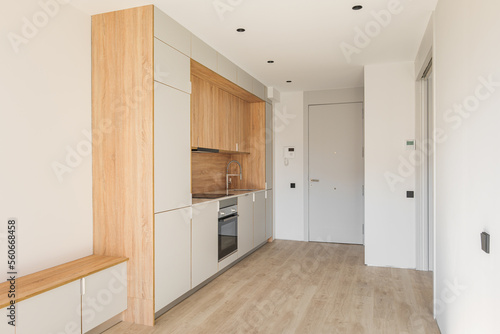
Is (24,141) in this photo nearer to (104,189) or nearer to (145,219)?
(104,189)

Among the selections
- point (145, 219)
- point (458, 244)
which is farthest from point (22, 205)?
point (458, 244)

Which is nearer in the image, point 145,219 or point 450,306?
point 450,306

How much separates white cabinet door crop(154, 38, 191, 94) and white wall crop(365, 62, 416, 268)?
2.41 metres

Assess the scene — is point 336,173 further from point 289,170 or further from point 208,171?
point 208,171

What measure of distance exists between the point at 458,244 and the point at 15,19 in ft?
10.6

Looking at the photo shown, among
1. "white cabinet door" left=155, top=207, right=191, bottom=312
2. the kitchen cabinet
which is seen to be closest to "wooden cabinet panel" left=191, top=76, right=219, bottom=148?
the kitchen cabinet

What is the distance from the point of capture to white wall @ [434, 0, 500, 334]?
4.93ft

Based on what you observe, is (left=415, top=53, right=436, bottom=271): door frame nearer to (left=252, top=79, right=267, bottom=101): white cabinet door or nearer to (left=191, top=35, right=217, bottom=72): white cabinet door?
(left=252, top=79, right=267, bottom=101): white cabinet door

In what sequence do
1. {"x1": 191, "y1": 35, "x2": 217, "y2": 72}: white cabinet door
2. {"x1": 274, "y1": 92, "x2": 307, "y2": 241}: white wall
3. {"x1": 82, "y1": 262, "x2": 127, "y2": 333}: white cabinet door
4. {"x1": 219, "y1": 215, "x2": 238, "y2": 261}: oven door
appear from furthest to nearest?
{"x1": 274, "y1": 92, "x2": 307, "y2": 241}: white wall → {"x1": 219, "y1": 215, "x2": 238, "y2": 261}: oven door → {"x1": 191, "y1": 35, "x2": 217, "y2": 72}: white cabinet door → {"x1": 82, "y1": 262, "x2": 127, "y2": 333}: white cabinet door

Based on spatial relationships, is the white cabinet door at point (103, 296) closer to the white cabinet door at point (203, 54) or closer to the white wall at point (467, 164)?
the white cabinet door at point (203, 54)

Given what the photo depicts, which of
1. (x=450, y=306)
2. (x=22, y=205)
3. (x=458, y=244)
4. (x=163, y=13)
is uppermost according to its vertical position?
(x=163, y=13)

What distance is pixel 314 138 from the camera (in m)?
5.96

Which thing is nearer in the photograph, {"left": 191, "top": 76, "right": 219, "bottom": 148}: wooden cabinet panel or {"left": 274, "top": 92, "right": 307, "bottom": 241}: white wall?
{"left": 191, "top": 76, "right": 219, "bottom": 148}: wooden cabinet panel

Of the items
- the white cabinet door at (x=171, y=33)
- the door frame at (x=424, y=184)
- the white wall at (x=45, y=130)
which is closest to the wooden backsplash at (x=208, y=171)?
the white cabinet door at (x=171, y=33)
